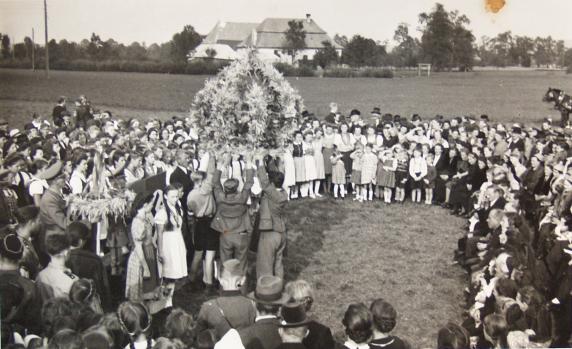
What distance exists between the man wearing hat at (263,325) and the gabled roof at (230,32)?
18.5ft

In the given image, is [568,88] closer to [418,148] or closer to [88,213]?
[418,148]

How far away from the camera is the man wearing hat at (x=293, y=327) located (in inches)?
143

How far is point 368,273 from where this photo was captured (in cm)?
800

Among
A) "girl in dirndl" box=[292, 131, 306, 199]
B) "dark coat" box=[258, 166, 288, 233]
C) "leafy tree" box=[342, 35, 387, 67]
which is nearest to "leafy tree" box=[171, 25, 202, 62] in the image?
"girl in dirndl" box=[292, 131, 306, 199]

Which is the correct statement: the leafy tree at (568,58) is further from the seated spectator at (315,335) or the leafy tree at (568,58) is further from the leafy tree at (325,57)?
the seated spectator at (315,335)

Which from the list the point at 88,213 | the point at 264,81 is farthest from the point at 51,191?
the point at 264,81

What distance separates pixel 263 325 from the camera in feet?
12.9

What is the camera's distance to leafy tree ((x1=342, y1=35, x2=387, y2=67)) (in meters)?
14.1

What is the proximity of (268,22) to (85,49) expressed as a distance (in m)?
4.55

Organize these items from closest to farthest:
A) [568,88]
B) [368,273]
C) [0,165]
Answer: [0,165], [368,273], [568,88]

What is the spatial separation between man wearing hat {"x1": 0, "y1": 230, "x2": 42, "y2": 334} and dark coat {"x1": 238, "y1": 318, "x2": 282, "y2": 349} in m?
1.63

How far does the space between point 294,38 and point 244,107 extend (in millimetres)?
5167

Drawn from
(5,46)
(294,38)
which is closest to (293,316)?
(5,46)

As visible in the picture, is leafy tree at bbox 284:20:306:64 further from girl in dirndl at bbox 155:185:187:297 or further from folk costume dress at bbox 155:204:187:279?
folk costume dress at bbox 155:204:187:279
